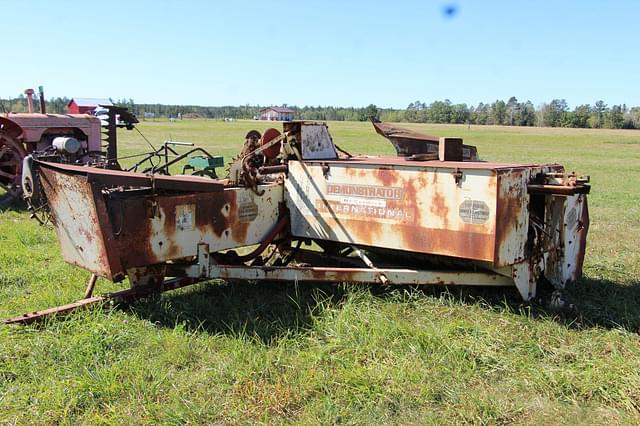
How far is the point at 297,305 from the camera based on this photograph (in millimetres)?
4469

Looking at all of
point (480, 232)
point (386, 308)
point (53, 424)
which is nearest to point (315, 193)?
point (386, 308)

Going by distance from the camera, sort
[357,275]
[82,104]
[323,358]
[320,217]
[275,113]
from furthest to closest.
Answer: [275,113], [82,104], [320,217], [357,275], [323,358]

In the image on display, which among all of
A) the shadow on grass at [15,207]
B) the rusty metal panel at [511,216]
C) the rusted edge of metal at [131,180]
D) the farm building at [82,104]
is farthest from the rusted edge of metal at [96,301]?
the farm building at [82,104]

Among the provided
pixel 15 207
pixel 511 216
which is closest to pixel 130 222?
pixel 511 216

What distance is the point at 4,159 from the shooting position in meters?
10.3

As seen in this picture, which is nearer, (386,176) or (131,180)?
(131,180)

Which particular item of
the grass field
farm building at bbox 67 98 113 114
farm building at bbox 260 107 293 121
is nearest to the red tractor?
the grass field

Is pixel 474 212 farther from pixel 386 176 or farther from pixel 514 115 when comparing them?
pixel 514 115

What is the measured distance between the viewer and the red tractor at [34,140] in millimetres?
9842

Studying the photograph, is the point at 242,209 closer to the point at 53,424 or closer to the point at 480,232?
the point at 480,232

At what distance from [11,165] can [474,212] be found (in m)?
8.86

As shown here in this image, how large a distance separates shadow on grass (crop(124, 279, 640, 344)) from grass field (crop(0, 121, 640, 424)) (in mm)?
16

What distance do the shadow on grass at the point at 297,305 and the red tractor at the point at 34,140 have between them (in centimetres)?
573

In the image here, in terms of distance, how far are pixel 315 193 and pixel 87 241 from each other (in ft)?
5.89
